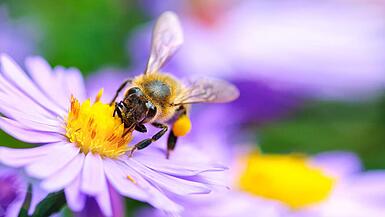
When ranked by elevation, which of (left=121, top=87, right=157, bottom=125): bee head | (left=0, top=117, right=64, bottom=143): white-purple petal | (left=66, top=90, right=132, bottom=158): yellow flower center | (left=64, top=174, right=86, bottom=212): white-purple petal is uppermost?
(left=121, top=87, right=157, bottom=125): bee head

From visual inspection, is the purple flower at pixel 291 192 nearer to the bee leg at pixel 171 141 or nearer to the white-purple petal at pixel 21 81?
the bee leg at pixel 171 141

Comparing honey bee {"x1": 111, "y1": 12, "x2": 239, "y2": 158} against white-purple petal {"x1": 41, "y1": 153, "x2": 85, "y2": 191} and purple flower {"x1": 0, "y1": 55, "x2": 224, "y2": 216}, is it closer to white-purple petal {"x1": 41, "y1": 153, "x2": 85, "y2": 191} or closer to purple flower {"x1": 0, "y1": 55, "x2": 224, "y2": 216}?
purple flower {"x1": 0, "y1": 55, "x2": 224, "y2": 216}

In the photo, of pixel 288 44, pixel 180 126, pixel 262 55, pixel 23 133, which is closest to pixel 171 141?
pixel 180 126

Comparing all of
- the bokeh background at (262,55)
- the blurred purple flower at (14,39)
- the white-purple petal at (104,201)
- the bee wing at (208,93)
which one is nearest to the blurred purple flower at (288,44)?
the bokeh background at (262,55)

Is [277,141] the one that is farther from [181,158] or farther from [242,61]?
[181,158]

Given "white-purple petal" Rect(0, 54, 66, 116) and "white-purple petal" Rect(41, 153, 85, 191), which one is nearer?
"white-purple petal" Rect(41, 153, 85, 191)

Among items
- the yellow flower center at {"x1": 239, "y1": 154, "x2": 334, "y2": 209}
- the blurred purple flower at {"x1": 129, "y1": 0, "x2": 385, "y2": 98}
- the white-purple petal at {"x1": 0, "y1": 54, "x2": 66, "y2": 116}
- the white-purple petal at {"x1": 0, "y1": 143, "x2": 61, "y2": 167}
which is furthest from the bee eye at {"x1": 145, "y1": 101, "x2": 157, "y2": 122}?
the blurred purple flower at {"x1": 129, "y1": 0, "x2": 385, "y2": 98}
